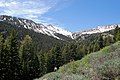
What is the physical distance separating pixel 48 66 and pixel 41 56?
5.05m

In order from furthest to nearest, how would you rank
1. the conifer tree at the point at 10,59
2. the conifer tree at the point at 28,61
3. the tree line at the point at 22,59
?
the conifer tree at the point at 28,61 < the tree line at the point at 22,59 < the conifer tree at the point at 10,59

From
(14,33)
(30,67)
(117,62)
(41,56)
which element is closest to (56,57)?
(41,56)

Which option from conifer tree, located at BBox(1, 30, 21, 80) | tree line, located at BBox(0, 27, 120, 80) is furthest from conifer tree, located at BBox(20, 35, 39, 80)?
conifer tree, located at BBox(1, 30, 21, 80)


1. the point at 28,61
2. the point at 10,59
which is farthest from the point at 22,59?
the point at 10,59

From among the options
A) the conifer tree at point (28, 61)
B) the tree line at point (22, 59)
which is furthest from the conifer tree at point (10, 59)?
the conifer tree at point (28, 61)

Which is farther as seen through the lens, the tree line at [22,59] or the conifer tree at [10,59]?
the tree line at [22,59]

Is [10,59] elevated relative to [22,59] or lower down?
elevated

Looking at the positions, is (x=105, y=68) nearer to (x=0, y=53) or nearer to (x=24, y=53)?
(x=0, y=53)

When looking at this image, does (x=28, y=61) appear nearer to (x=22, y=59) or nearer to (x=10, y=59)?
(x=22, y=59)

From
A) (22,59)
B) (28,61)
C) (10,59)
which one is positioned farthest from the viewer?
(28,61)

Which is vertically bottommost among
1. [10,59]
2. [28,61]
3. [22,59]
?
[28,61]

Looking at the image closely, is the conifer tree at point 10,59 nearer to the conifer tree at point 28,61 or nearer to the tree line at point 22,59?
the tree line at point 22,59

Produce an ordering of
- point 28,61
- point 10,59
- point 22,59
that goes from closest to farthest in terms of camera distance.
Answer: point 10,59 < point 22,59 < point 28,61

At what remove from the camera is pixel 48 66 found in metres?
93.1
